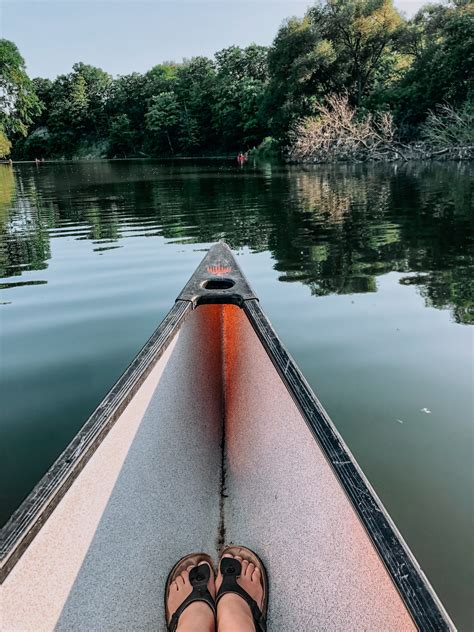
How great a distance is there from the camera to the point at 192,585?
1838 mm

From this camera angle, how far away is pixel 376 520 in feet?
4.71

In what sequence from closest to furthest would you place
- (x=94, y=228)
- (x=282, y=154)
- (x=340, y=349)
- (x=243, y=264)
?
1. (x=340, y=349)
2. (x=243, y=264)
3. (x=94, y=228)
4. (x=282, y=154)

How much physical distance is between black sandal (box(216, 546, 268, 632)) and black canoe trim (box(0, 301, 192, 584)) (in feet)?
2.44

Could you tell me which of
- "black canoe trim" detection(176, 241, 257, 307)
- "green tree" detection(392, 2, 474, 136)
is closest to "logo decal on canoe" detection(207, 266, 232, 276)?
"black canoe trim" detection(176, 241, 257, 307)

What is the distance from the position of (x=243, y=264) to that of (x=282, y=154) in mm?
30646

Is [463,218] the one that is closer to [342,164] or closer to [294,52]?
[342,164]

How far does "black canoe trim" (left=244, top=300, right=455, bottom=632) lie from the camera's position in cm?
119

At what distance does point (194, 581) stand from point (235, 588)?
0.18 m

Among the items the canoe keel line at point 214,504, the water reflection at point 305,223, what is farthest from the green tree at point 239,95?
the canoe keel line at point 214,504

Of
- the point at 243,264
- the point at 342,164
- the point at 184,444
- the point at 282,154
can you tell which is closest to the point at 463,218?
the point at 243,264

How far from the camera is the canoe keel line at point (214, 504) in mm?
1481

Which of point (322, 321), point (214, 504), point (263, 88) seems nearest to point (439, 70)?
point (263, 88)

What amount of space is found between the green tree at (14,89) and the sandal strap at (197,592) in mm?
57207

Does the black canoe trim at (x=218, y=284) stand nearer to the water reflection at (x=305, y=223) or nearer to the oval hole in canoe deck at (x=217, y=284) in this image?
the oval hole in canoe deck at (x=217, y=284)
